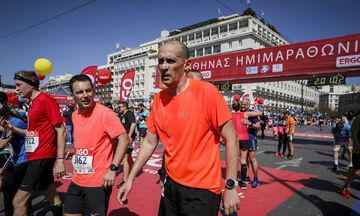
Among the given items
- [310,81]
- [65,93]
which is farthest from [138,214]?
[65,93]

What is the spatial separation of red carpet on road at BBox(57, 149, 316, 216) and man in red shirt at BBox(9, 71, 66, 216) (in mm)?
1346

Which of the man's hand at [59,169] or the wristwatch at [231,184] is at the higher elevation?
the wristwatch at [231,184]

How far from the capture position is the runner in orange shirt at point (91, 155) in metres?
2.08

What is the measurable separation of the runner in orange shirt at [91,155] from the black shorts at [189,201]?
0.73 m

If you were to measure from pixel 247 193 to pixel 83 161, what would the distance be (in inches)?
145

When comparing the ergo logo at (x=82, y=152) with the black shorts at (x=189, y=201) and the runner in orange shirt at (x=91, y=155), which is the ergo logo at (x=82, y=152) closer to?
the runner in orange shirt at (x=91, y=155)

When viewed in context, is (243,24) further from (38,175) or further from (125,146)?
(38,175)

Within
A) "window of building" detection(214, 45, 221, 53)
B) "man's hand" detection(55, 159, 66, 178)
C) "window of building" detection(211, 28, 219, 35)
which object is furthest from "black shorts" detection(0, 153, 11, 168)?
"window of building" detection(211, 28, 219, 35)

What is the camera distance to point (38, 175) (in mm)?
2514

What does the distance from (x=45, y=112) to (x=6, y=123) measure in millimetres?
697

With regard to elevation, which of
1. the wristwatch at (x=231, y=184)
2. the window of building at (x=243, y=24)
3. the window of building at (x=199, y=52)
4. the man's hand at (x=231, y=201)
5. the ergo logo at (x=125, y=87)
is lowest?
the man's hand at (x=231, y=201)

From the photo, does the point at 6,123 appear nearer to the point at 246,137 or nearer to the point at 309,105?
the point at 246,137

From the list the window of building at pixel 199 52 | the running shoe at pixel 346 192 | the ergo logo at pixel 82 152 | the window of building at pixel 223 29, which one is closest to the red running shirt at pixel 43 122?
the ergo logo at pixel 82 152

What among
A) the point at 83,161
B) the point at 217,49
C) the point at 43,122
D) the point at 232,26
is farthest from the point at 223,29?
the point at 83,161
